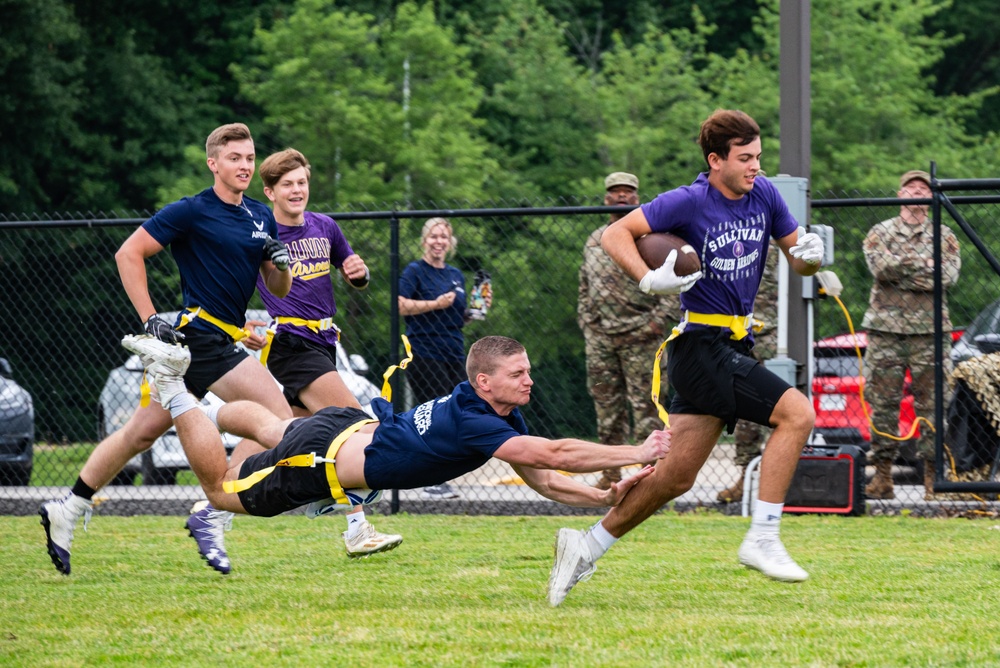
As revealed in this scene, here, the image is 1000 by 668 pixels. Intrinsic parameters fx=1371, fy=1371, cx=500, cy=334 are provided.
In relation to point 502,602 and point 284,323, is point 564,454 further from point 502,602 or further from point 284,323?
point 284,323

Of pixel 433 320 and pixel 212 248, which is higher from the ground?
pixel 212 248

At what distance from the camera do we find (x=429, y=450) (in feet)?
17.9

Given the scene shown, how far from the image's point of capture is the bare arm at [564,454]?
5074mm

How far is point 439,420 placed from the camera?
543 centimetres

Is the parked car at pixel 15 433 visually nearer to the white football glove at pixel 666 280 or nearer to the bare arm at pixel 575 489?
the bare arm at pixel 575 489

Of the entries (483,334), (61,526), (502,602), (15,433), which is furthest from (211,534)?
(483,334)

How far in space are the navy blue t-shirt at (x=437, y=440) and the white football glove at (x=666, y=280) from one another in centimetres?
75

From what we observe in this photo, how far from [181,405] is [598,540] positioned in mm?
1972

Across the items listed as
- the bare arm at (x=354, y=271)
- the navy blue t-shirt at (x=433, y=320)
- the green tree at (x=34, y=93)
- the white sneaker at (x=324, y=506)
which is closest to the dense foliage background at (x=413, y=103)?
the green tree at (x=34, y=93)

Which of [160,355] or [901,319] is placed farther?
[901,319]

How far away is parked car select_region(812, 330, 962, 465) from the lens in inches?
419

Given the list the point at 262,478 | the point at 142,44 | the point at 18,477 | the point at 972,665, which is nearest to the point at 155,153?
the point at 142,44

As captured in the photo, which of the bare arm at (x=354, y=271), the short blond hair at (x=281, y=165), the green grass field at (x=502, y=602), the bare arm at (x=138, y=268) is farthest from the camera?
the short blond hair at (x=281, y=165)

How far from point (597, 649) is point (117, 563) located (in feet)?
11.4
